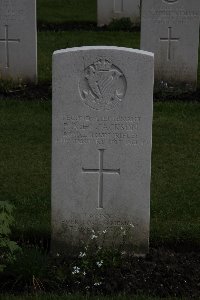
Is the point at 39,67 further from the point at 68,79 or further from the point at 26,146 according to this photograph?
the point at 68,79

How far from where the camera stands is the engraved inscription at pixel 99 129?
525 centimetres

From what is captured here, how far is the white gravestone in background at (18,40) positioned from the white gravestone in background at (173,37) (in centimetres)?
147

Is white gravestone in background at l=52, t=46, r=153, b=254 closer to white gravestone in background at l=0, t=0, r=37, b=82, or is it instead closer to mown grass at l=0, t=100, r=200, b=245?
mown grass at l=0, t=100, r=200, b=245

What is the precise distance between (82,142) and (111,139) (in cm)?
20

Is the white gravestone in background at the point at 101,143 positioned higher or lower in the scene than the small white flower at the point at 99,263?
higher

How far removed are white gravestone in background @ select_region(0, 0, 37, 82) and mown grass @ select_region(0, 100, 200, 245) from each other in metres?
0.92

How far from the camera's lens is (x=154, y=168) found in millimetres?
7363

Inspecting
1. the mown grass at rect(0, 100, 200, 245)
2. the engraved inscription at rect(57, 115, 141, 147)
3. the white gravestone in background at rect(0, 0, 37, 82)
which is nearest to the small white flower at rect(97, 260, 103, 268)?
the mown grass at rect(0, 100, 200, 245)

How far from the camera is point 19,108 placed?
916 cm

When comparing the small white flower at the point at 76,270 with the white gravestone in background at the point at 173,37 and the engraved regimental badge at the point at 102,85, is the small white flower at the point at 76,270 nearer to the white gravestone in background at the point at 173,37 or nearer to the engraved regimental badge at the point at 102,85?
the engraved regimental badge at the point at 102,85

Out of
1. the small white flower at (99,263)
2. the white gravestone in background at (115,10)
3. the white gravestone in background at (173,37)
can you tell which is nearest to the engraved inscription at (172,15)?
the white gravestone in background at (173,37)

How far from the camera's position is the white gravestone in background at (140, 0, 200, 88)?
32.9 ft

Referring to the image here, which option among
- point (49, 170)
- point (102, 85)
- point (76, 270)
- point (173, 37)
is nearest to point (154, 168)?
point (49, 170)

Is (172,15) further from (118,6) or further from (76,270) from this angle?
(76,270)
